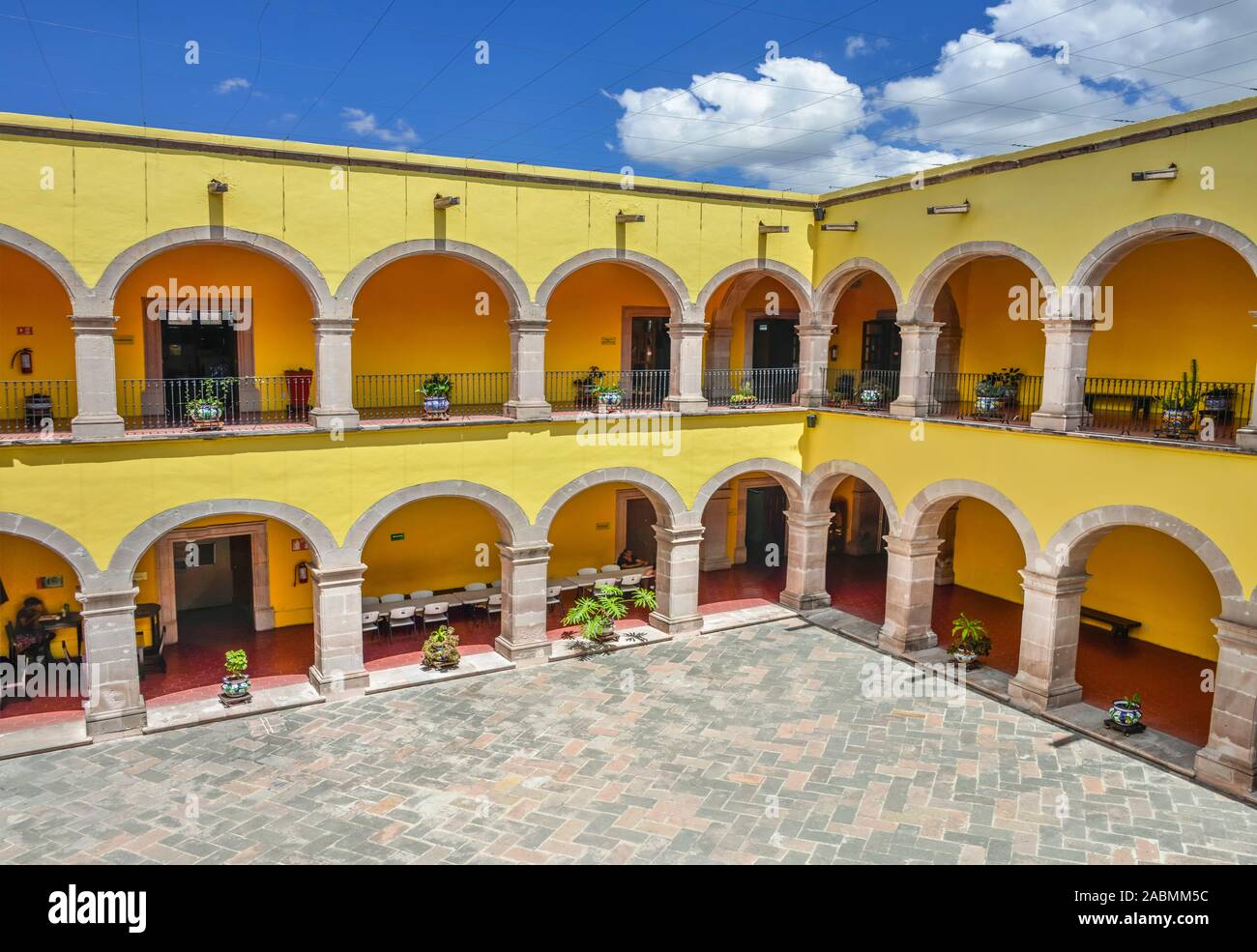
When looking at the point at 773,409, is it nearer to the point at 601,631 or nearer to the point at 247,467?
the point at 601,631

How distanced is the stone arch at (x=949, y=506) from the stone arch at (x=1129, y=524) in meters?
0.45

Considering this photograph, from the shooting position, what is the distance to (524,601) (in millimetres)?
17078

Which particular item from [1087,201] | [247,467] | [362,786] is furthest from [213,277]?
[1087,201]

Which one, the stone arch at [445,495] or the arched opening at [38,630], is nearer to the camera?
the arched opening at [38,630]

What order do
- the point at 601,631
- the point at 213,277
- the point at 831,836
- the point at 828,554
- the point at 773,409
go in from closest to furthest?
the point at 831,836 < the point at 213,277 < the point at 601,631 < the point at 773,409 < the point at 828,554

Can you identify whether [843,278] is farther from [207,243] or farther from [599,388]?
[207,243]

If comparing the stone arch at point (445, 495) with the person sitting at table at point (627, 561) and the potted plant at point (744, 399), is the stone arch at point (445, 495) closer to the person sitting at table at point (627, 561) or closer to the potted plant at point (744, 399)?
the person sitting at table at point (627, 561)

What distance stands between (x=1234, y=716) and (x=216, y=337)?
17707 mm

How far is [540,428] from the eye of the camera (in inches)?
672

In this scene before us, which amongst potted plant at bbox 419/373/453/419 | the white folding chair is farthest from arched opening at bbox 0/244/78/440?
the white folding chair

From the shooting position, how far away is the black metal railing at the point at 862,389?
19578mm

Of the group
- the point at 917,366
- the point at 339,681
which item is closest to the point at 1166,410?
the point at 917,366

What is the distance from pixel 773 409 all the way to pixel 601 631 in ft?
19.4

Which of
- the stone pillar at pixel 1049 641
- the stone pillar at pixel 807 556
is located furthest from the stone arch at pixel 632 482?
the stone pillar at pixel 1049 641
